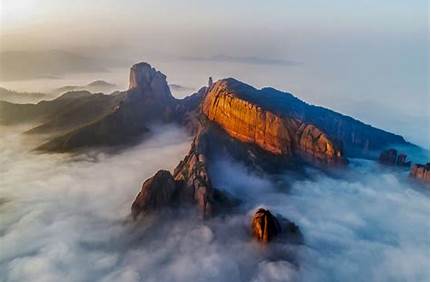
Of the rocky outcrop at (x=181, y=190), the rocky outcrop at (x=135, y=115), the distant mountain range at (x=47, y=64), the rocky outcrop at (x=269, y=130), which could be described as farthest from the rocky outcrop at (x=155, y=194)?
the distant mountain range at (x=47, y=64)

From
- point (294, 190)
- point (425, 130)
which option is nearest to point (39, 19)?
point (294, 190)

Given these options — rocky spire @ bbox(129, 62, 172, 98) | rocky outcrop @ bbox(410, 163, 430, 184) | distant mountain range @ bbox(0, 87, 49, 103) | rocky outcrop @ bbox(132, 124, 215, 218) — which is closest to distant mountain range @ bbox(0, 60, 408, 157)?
rocky spire @ bbox(129, 62, 172, 98)

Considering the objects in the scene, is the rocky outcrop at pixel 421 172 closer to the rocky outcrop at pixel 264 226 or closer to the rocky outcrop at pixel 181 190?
the rocky outcrop at pixel 264 226

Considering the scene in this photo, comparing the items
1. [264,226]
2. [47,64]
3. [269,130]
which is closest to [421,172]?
[269,130]

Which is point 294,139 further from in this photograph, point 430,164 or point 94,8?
point 94,8

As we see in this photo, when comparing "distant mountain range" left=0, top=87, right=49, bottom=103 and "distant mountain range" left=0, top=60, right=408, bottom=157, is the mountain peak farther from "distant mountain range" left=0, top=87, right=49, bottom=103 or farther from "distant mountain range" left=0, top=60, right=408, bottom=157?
"distant mountain range" left=0, top=87, right=49, bottom=103

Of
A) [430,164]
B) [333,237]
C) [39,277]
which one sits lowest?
[39,277]
